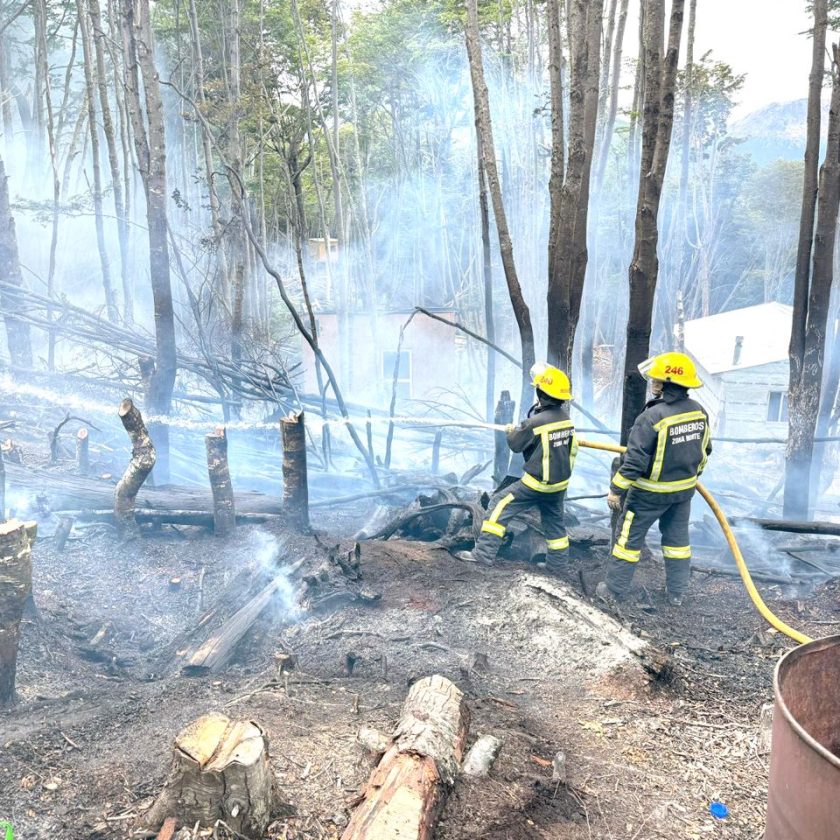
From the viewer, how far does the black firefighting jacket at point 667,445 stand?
591 cm

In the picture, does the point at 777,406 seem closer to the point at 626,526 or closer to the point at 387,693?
the point at 626,526

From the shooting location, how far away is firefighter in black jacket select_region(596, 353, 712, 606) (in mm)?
5914

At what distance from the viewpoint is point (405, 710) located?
3.71 m

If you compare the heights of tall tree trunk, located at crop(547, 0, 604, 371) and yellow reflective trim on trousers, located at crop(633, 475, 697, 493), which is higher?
tall tree trunk, located at crop(547, 0, 604, 371)

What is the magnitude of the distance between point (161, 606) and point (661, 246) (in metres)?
23.3

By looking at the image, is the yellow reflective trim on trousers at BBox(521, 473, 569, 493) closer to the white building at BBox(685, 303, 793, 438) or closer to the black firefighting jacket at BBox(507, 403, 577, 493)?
the black firefighting jacket at BBox(507, 403, 577, 493)

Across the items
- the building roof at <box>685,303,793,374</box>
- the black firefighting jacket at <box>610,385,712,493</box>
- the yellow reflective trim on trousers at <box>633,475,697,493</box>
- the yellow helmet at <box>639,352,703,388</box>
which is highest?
the yellow helmet at <box>639,352,703,388</box>

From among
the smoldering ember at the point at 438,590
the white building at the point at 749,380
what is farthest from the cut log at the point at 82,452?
the white building at the point at 749,380

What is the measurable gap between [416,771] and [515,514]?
3.77 meters

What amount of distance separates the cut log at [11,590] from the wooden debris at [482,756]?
2.67 meters

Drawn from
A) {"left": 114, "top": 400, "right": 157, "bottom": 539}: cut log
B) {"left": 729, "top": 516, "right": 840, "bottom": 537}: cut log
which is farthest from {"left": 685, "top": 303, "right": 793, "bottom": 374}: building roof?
{"left": 114, "top": 400, "right": 157, "bottom": 539}: cut log

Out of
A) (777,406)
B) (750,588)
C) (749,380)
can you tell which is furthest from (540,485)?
(777,406)

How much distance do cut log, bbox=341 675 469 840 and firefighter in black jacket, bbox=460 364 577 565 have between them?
2.82 m

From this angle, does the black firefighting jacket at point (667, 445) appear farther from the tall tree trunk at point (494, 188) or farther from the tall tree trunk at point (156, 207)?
the tall tree trunk at point (156, 207)
